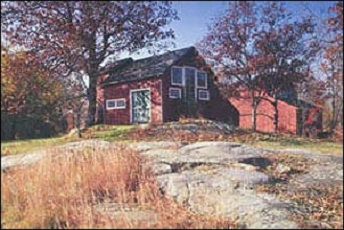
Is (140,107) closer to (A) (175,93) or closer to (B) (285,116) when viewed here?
(A) (175,93)

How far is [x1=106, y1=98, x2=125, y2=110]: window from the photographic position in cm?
395

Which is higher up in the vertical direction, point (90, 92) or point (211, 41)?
point (211, 41)

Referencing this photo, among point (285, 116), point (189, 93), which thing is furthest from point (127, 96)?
point (285, 116)

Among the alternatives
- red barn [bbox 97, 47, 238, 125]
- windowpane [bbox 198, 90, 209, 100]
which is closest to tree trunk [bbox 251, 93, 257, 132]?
red barn [bbox 97, 47, 238, 125]

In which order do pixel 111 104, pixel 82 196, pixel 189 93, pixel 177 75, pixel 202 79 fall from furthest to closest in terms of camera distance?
pixel 202 79
pixel 189 93
pixel 177 75
pixel 111 104
pixel 82 196

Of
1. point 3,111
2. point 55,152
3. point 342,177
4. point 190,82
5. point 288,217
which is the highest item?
point 190,82

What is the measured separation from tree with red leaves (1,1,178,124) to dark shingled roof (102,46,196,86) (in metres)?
0.18

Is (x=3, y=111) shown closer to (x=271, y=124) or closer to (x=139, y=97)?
(x=139, y=97)

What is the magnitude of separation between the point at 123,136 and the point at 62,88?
2.81 ft

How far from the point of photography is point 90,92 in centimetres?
357

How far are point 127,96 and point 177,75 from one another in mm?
928

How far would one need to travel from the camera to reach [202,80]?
5473 mm

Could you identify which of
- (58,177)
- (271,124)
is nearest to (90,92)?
(58,177)

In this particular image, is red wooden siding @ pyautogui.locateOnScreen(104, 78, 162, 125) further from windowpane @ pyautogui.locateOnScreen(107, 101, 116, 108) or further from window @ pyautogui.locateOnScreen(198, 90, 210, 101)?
window @ pyautogui.locateOnScreen(198, 90, 210, 101)
